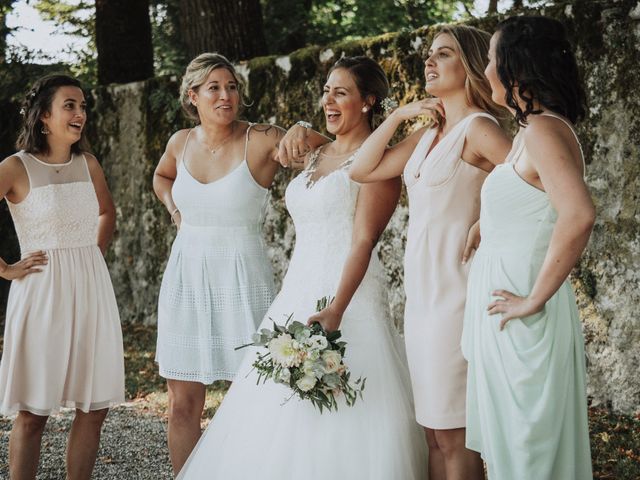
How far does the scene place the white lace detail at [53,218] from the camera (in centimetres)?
→ 425

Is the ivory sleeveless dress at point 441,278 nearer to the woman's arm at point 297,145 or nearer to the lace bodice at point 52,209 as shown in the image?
the woman's arm at point 297,145

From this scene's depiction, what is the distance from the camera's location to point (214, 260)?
14.0 feet

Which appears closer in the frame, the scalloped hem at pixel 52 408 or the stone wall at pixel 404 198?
the scalloped hem at pixel 52 408

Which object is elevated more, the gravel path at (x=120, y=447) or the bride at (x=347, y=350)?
the bride at (x=347, y=350)

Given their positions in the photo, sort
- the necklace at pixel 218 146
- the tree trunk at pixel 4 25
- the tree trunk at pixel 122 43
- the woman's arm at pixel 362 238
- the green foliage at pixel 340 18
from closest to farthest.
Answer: the woman's arm at pixel 362 238
the necklace at pixel 218 146
the tree trunk at pixel 4 25
the tree trunk at pixel 122 43
the green foliage at pixel 340 18

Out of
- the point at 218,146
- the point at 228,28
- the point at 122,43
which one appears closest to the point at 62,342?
the point at 218,146

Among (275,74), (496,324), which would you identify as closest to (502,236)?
(496,324)

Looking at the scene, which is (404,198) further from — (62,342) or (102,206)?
(62,342)

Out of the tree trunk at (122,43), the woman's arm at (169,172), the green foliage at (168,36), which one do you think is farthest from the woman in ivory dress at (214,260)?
the green foliage at (168,36)

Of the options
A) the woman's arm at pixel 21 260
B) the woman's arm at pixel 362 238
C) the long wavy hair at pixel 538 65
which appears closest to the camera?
the long wavy hair at pixel 538 65

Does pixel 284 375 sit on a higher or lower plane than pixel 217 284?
lower

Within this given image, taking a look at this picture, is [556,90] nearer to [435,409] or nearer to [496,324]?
[496,324]

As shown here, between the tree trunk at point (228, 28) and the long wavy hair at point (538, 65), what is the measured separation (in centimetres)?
620

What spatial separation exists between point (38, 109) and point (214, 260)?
3.91ft
